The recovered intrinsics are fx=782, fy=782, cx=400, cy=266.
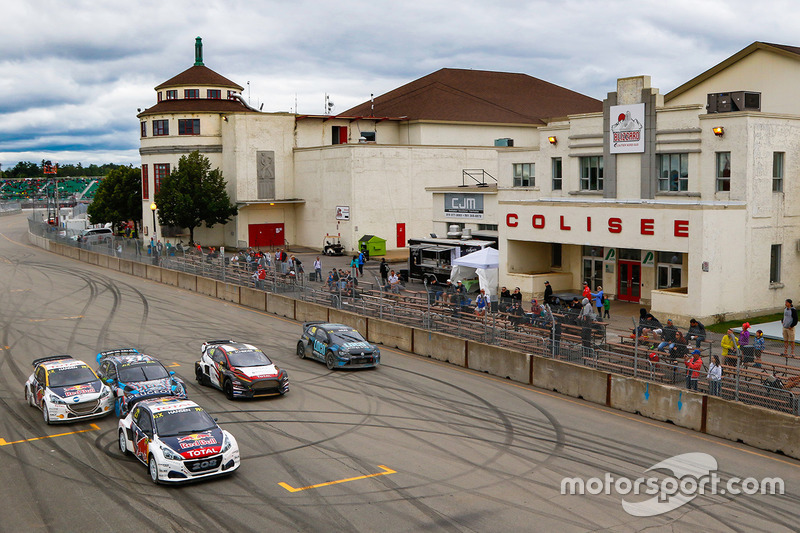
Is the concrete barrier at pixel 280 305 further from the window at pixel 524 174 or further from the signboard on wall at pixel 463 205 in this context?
the window at pixel 524 174

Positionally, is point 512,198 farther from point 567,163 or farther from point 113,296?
point 113,296

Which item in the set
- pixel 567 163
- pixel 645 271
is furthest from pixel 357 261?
pixel 645 271

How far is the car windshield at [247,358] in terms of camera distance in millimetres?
23312

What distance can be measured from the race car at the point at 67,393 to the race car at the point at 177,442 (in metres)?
3.08

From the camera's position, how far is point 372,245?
194 feet

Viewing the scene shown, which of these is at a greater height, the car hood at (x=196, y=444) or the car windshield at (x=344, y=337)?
the car windshield at (x=344, y=337)

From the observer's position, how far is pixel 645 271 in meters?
37.2

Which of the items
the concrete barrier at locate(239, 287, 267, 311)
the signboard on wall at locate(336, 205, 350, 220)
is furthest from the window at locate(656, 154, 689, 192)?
the signboard on wall at locate(336, 205, 350, 220)

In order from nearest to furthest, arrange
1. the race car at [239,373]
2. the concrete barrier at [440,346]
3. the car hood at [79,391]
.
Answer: the car hood at [79,391], the race car at [239,373], the concrete barrier at [440,346]

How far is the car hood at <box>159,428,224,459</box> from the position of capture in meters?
15.8

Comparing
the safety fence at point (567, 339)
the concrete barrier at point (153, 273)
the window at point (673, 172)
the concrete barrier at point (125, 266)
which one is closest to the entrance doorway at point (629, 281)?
the window at point (673, 172)

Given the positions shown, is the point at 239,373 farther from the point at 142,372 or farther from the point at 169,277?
the point at 169,277

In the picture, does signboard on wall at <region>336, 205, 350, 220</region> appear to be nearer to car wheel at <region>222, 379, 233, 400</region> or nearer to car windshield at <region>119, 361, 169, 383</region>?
car wheel at <region>222, 379, 233, 400</region>

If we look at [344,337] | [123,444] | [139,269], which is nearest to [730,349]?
[344,337]
